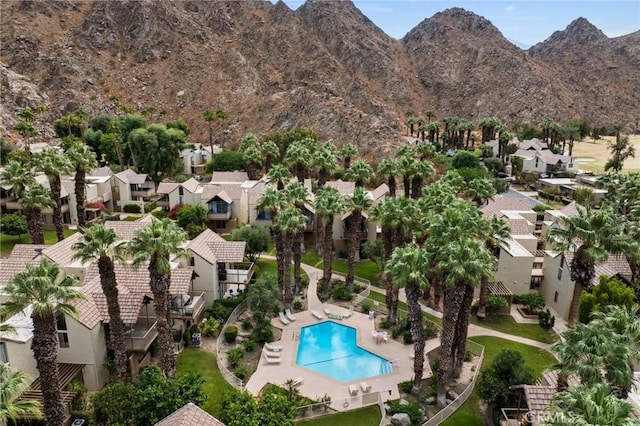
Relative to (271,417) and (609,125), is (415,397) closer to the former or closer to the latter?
(271,417)

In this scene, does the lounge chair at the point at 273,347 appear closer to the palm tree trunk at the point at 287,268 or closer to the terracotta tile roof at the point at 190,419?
the palm tree trunk at the point at 287,268

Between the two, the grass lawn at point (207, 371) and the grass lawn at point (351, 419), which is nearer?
the grass lawn at point (351, 419)

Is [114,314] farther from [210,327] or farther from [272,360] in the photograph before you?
[272,360]

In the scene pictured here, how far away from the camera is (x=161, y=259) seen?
83.6 feet

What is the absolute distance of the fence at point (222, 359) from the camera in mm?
29203

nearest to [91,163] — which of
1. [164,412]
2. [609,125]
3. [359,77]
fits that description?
[164,412]

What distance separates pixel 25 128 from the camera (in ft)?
210

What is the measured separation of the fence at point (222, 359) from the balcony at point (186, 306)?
2.44 meters

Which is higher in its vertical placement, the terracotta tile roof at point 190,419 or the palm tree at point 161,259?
the palm tree at point 161,259

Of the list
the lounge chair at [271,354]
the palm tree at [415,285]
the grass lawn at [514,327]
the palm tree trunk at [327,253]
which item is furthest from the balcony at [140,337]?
the grass lawn at [514,327]

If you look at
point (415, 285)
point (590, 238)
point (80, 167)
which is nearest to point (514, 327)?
point (590, 238)

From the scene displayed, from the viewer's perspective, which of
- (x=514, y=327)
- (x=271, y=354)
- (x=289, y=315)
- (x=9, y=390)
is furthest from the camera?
(x=289, y=315)

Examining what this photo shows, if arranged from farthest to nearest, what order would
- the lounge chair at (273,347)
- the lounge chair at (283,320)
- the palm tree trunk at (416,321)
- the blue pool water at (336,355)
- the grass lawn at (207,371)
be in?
1. the lounge chair at (283,320)
2. the lounge chair at (273,347)
3. the blue pool water at (336,355)
4. the palm tree trunk at (416,321)
5. the grass lawn at (207,371)

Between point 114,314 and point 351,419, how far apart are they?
15.0m
